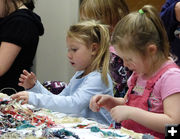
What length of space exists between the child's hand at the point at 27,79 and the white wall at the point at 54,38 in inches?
65.0

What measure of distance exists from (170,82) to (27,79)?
0.68 meters

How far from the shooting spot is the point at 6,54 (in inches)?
72.7

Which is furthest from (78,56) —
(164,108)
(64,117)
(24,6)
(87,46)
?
(24,6)

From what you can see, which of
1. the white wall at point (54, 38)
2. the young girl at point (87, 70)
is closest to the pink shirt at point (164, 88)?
the young girl at point (87, 70)

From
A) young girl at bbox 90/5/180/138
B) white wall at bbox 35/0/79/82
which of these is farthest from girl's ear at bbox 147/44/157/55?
white wall at bbox 35/0/79/82

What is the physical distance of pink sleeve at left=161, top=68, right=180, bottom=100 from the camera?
113 cm

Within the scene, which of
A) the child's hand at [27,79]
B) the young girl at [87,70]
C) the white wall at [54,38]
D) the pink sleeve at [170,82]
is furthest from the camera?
the white wall at [54,38]

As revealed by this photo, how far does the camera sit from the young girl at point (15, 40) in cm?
185

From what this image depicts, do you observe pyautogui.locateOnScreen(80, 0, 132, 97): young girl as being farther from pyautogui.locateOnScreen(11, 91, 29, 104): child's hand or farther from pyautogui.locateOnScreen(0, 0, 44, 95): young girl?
pyautogui.locateOnScreen(11, 91, 29, 104): child's hand

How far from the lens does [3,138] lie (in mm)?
916

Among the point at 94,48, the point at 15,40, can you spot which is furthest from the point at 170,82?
the point at 15,40

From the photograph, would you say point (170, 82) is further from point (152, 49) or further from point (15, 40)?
point (15, 40)

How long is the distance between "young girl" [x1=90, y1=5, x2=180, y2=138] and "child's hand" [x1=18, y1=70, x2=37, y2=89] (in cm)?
40

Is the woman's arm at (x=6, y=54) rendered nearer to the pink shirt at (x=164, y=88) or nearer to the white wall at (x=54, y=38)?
the pink shirt at (x=164, y=88)
